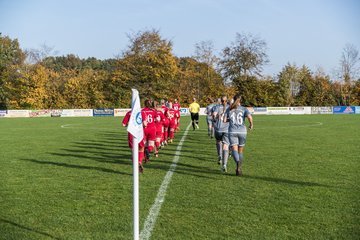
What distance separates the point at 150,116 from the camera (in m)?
11.2

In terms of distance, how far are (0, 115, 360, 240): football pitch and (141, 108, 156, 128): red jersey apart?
3.97 feet

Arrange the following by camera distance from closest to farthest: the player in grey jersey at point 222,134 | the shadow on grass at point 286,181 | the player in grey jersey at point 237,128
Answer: the shadow on grass at point 286,181 < the player in grey jersey at point 237,128 < the player in grey jersey at point 222,134

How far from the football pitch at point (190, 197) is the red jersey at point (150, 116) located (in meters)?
1.21

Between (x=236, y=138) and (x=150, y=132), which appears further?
(x=150, y=132)

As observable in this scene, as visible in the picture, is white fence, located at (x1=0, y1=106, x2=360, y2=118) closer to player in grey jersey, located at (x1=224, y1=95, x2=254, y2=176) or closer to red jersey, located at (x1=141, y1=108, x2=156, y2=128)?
red jersey, located at (x1=141, y1=108, x2=156, y2=128)

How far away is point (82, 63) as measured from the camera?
103 meters

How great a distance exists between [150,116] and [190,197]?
4.38m

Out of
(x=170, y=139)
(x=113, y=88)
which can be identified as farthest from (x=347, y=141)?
(x=113, y=88)

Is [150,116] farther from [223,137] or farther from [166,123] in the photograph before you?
[166,123]

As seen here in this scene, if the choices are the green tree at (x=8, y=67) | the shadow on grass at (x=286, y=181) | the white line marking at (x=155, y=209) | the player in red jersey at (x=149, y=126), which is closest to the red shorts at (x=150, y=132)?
the player in red jersey at (x=149, y=126)

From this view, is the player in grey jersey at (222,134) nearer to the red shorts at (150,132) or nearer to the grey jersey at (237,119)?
the grey jersey at (237,119)

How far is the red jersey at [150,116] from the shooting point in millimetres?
11144

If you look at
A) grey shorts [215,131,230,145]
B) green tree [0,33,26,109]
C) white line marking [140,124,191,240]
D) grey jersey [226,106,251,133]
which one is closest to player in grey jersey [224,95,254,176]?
grey jersey [226,106,251,133]

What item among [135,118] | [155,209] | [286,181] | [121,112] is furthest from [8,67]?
[135,118]
